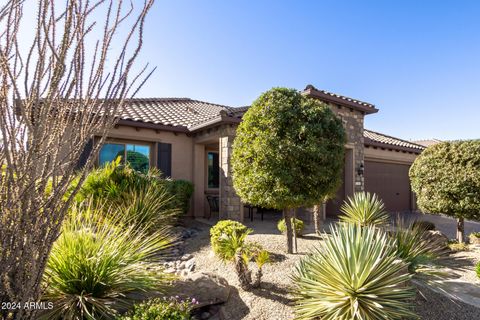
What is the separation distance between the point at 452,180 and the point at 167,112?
11.0 m

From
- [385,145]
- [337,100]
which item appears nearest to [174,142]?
[337,100]

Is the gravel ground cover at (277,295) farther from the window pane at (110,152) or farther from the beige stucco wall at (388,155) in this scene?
the beige stucco wall at (388,155)

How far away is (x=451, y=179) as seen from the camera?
27.1 feet

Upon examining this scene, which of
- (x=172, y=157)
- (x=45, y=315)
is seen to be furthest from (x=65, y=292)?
(x=172, y=157)

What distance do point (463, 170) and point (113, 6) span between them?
32.3 ft

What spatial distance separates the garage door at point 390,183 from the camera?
14648mm

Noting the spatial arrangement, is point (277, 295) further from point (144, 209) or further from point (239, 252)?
point (144, 209)

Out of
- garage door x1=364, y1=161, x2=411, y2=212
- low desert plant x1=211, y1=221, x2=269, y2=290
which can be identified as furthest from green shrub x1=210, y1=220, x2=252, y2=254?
garage door x1=364, y1=161, x2=411, y2=212

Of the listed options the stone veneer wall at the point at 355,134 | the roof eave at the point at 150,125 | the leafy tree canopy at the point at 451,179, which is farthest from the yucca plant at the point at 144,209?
the leafy tree canopy at the point at 451,179

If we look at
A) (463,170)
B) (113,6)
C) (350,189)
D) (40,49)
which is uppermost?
(113,6)

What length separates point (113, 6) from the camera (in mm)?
2189

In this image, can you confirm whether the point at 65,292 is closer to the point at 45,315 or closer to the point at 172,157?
the point at 45,315

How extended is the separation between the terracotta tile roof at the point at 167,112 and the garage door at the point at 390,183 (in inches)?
332

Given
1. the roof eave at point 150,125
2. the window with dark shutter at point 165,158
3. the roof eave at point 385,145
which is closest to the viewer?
the roof eave at point 150,125
